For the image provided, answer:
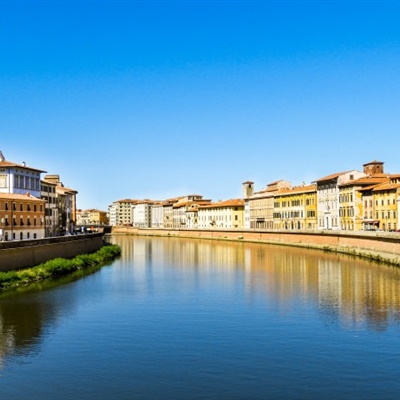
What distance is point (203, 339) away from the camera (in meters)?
27.2

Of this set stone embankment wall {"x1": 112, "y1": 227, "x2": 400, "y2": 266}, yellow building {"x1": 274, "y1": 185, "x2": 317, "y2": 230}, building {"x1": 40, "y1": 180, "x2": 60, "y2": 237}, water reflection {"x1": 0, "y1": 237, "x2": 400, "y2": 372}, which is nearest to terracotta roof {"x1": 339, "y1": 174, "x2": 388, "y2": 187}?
stone embankment wall {"x1": 112, "y1": 227, "x2": 400, "y2": 266}

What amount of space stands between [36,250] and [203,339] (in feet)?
92.9

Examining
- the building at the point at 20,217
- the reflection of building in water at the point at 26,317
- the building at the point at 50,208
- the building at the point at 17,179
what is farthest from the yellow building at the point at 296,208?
the reflection of building in water at the point at 26,317

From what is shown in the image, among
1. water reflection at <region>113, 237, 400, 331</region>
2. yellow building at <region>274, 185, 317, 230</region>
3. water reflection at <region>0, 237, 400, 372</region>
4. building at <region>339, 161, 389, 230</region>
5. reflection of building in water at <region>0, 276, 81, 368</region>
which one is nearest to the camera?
reflection of building in water at <region>0, 276, 81, 368</region>

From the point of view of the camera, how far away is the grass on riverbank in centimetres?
4348

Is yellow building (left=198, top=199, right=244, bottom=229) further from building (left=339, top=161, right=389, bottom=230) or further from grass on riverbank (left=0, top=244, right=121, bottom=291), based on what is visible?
grass on riverbank (left=0, top=244, right=121, bottom=291)

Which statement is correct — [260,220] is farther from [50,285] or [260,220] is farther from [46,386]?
[46,386]

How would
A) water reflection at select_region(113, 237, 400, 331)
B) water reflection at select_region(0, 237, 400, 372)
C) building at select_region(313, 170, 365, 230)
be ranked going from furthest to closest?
building at select_region(313, 170, 365, 230)
water reflection at select_region(113, 237, 400, 331)
water reflection at select_region(0, 237, 400, 372)

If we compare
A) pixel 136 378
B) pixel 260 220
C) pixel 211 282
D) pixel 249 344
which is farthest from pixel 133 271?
pixel 260 220

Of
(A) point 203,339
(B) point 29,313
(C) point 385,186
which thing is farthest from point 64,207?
(A) point 203,339

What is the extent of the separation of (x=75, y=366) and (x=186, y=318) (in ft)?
31.7

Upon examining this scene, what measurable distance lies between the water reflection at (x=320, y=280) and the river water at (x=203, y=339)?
0.14m

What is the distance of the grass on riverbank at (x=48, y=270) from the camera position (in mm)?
43481

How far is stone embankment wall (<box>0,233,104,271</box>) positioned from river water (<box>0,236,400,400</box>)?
10.6ft
